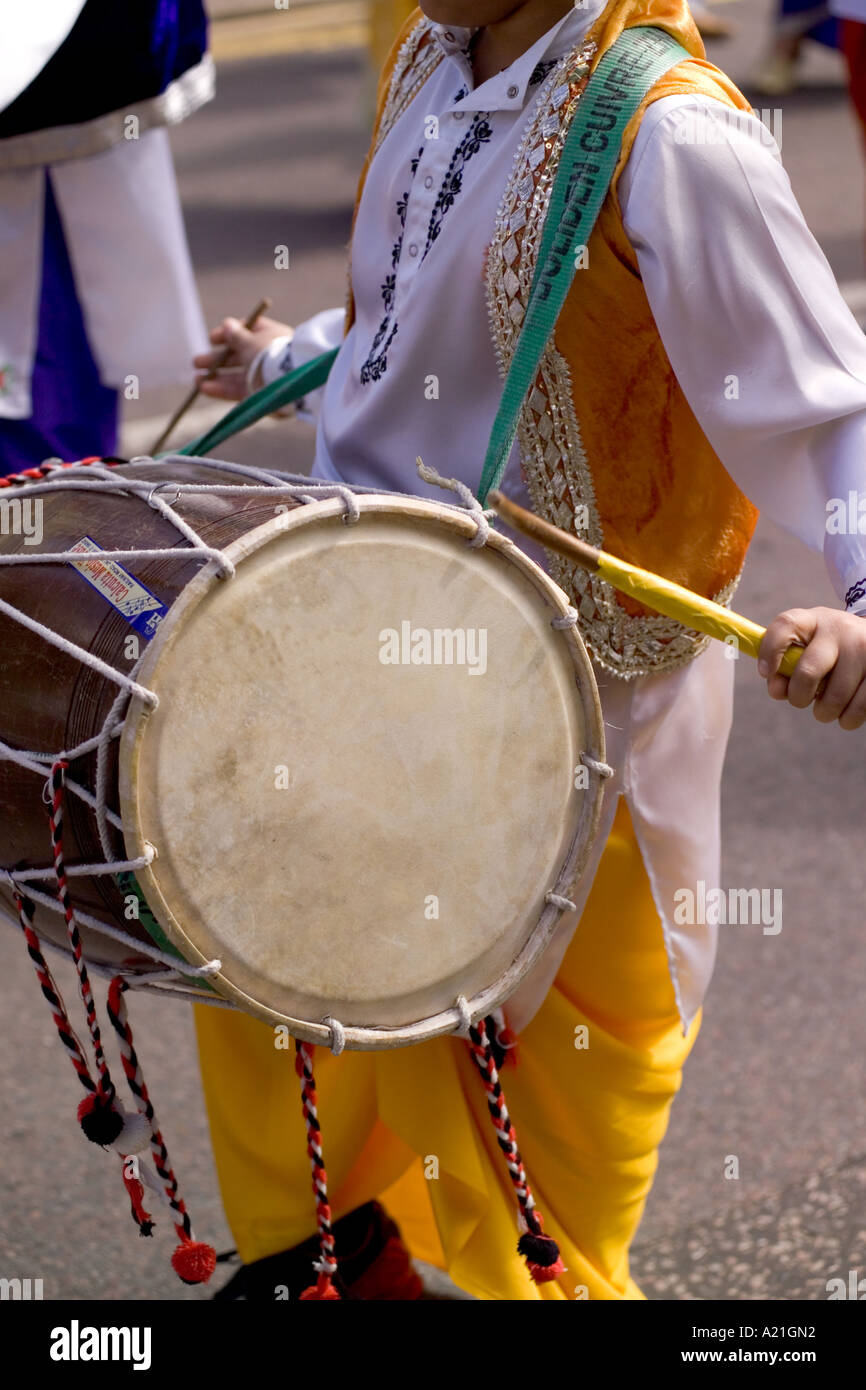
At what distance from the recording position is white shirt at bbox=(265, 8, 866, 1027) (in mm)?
1560

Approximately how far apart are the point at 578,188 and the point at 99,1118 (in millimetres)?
956

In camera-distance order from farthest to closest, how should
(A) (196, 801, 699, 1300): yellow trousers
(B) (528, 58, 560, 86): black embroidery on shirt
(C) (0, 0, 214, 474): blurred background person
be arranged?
1. (C) (0, 0, 214, 474): blurred background person
2. (A) (196, 801, 699, 1300): yellow trousers
3. (B) (528, 58, 560, 86): black embroidery on shirt

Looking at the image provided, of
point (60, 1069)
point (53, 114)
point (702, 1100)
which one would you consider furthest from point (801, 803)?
point (53, 114)

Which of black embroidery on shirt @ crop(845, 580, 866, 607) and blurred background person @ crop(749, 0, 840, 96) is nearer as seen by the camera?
black embroidery on shirt @ crop(845, 580, 866, 607)

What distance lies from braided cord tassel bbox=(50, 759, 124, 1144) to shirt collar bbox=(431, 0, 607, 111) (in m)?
0.74

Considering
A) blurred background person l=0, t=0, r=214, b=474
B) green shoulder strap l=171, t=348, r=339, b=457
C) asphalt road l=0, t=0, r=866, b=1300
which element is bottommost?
asphalt road l=0, t=0, r=866, b=1300

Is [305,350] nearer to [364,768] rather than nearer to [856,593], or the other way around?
[364,768]

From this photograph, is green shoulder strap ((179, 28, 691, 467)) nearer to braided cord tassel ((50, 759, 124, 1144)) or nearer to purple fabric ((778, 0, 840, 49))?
braided cord tassel ((50, 759, 124, 1144))

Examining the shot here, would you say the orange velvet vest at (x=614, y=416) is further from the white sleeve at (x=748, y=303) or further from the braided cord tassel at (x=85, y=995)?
the braided cord tassel at (x=85, y=995)

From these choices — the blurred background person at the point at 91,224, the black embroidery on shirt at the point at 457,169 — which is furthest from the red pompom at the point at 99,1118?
the blurred background person at the point at 91,224

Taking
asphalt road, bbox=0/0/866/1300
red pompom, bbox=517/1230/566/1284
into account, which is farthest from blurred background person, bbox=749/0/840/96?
red pompom, bbox=517/1230/566/1284

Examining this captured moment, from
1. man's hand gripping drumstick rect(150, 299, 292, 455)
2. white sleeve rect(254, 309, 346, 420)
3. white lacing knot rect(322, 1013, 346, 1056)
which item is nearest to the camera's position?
white lacing knot rect(322, 1013, 346, 1056)

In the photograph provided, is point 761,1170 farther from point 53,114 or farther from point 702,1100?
point 53,114

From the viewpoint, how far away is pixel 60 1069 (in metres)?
2.74
